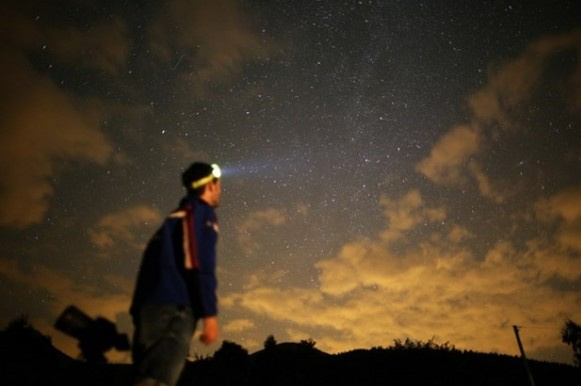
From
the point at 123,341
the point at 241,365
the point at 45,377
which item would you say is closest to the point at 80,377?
the point at 45,377

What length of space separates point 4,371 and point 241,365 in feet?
71.8

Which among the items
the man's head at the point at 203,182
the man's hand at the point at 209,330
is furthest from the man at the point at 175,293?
the man's head at the point at 203,182

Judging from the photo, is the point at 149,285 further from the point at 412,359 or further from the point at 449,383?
the point at 412,359

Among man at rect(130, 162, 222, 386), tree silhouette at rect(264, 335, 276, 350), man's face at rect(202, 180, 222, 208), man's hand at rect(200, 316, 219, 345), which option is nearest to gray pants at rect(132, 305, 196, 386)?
man at rect(130, 162, 222, 386)

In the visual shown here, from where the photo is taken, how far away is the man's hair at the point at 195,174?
3484 millimetres

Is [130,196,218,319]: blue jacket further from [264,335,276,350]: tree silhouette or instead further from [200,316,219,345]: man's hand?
[264,335,276,350]: tree silhouette

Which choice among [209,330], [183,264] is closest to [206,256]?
[183,264]

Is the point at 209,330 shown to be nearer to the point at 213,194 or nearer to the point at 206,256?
the point at 206,256

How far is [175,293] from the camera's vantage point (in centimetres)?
277

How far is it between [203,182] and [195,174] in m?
0.12

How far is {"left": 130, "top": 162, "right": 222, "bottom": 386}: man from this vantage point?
256 centimetres

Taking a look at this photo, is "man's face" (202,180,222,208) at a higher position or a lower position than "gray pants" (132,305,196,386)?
higher

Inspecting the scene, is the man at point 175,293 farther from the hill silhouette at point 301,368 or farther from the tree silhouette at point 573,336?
the tree silhouette at point 573,336

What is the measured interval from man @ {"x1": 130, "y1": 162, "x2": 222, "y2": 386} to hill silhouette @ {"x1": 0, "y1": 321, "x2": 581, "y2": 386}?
102ft
